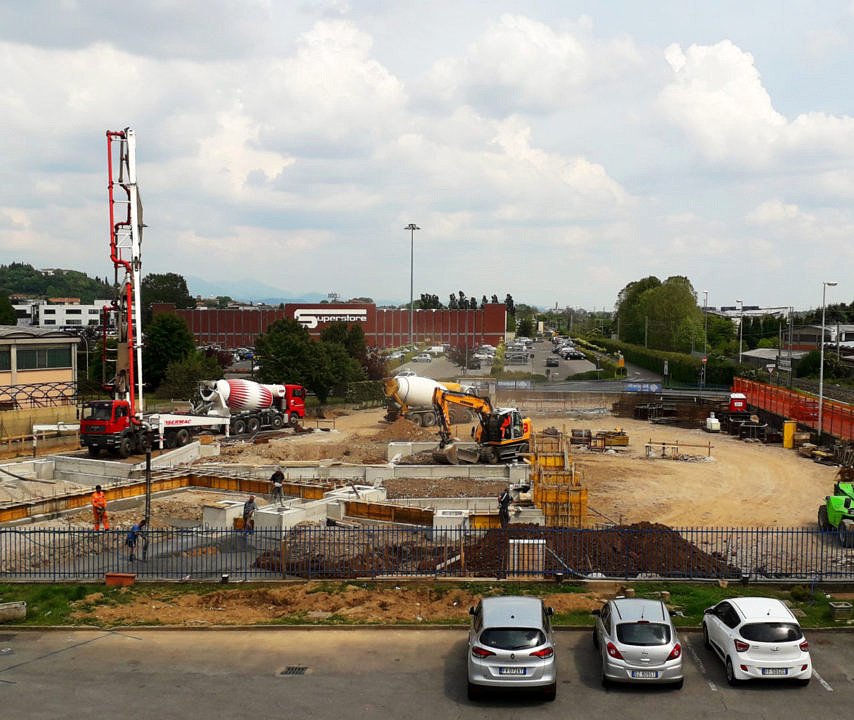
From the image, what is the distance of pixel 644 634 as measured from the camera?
512 inches

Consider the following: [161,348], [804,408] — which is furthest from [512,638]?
[161,348]

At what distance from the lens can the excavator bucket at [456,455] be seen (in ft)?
121

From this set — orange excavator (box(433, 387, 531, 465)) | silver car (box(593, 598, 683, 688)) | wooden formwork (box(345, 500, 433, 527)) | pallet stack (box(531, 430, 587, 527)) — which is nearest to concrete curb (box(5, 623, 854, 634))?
silver car (box(593, 598, 683, 688))

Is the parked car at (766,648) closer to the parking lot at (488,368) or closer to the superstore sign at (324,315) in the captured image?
the parking lot at (488,368)

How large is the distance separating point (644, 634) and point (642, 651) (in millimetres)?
275

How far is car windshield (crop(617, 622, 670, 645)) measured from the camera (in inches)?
510

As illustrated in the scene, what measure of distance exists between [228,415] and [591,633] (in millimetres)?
33536

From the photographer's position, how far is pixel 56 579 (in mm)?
18797

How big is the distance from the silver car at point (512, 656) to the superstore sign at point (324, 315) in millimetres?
97144

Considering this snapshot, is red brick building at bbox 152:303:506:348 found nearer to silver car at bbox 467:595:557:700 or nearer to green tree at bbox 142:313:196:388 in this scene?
green tree at bbox 142:313:196:388

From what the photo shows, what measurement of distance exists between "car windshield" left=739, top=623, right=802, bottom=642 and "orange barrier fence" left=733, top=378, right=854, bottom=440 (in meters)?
32.9

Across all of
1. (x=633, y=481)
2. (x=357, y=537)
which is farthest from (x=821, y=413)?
(x=357, y=537)

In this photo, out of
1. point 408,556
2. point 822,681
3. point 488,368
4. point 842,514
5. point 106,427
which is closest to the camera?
point 822,681

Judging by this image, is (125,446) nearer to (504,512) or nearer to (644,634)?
(504,512)
